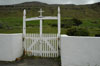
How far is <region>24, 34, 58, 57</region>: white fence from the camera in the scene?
16.9ft

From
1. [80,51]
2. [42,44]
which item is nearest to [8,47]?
[42,44]

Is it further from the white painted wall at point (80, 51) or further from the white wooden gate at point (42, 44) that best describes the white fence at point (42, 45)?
the white painted wall at point (80, 51)

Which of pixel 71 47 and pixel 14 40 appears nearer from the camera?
pixel 71 47

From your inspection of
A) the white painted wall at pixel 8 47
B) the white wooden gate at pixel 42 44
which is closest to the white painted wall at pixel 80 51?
the white wooden gate at pixel 42 44

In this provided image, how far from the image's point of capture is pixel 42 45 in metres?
5.27

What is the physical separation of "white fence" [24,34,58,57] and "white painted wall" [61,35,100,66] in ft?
4.64

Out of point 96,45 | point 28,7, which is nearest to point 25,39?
point 96,45

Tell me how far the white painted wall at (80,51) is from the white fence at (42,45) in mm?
1414

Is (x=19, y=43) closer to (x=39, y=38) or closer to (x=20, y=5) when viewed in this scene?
(x=39, y=38)

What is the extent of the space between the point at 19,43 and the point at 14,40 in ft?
1.68

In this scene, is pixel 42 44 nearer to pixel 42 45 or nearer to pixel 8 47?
pixel 42 45

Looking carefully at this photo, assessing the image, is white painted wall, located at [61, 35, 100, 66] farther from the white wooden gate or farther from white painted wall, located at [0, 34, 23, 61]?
white painted wall, located at [0, 34, 23, 61]

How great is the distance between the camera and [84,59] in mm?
3543

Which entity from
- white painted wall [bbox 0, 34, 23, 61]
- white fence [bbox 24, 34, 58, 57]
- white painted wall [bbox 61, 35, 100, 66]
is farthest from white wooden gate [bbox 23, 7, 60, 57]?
white painted wall [bbox 61, 35, 100, 66]
